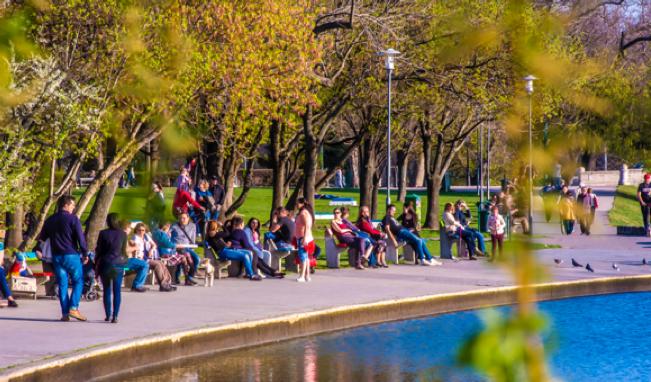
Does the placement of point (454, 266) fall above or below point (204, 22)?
below

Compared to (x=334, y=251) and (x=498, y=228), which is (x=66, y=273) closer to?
(x=498, y=228)

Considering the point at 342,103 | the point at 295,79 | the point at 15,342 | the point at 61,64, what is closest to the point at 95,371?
the point at 15,342

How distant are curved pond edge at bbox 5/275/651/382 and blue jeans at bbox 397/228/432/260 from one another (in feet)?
15.8

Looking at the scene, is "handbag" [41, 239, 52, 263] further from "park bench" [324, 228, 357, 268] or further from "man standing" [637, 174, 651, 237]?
"man standing" [637, 174, 651, 237]

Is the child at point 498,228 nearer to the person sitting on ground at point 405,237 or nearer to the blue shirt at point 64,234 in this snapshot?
the person sitting on ground at point 405,237

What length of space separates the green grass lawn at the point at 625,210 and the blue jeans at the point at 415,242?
19.8 meters

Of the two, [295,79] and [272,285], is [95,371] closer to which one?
[272,285]

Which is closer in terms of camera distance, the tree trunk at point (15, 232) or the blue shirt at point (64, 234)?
the blue shirt at point (64, 234)

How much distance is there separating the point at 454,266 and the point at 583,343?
995 centimetres

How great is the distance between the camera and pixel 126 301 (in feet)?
57.1

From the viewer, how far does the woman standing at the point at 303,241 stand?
2108cm

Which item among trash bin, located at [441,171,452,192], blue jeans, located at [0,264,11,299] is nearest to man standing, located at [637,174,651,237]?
blue jeans, located at [0,264,11,299]

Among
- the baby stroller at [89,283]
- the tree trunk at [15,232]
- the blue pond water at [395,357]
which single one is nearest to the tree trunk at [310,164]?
the tree trunk at [15,232]

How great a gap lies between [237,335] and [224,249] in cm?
656
